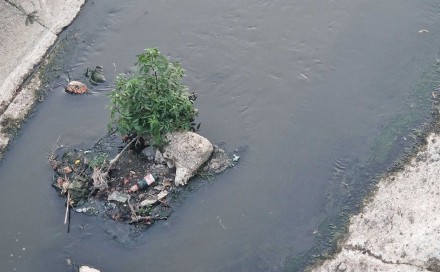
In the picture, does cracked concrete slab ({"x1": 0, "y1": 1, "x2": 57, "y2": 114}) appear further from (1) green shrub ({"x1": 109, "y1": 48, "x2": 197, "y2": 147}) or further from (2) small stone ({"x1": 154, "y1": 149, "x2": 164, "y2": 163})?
(2) small stone ({"x1": 154, "y1": 149, "x2": 164, "y2": 163})

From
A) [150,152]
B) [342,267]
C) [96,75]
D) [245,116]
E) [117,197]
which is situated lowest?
[342,267]

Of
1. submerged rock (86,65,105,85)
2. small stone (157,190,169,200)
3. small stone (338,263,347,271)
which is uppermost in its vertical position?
submerged rock (86,65,105,85)

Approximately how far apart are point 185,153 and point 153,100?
0.88 meters

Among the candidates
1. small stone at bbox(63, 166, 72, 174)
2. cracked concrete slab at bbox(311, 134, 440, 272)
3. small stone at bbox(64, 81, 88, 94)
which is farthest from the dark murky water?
cracked concrete slab at bbox(311, 134, 440, 272)

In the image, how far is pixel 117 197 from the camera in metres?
8.34

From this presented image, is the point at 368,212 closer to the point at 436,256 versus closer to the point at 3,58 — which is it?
the point at 436,256

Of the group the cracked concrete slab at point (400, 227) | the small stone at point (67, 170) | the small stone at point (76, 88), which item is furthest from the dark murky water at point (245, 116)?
the cracked concrete slab at point (400, 227)

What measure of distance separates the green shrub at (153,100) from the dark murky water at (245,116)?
2.66 ft

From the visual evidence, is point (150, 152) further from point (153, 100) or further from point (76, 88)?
point (76, 88)

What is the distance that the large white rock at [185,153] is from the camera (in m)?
8.42

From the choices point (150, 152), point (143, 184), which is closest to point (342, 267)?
point (143, 184)

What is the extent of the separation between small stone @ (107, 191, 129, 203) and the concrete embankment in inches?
82.3

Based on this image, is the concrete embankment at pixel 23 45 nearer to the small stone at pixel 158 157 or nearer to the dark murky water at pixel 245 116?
the dark murky water at pixel 245 116

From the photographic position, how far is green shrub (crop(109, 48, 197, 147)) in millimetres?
8094
